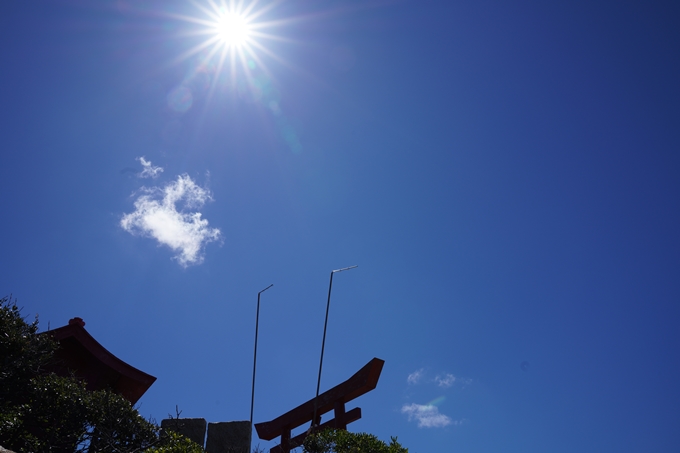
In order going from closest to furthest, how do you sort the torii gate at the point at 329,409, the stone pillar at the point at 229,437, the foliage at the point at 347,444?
the foliage at the point at 347,444 → the stone pillar at the point at 229,437 → the torii gate at the point at 329,409

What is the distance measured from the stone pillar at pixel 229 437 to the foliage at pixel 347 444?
1.77 metres

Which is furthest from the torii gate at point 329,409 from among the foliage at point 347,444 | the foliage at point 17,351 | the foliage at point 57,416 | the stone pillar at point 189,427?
the foliage at point 17,351

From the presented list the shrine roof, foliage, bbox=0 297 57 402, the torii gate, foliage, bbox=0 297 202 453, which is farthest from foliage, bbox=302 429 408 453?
the shrine roof

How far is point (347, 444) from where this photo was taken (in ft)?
31.9

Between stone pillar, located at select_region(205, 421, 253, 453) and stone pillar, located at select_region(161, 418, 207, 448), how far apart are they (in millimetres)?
222

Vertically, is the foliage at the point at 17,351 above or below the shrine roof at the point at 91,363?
below

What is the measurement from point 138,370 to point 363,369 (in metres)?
8.46

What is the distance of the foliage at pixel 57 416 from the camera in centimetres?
970

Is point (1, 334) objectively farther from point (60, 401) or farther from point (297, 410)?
point (297, 410)

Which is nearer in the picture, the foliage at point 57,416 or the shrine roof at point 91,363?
the foliage at point 57,416

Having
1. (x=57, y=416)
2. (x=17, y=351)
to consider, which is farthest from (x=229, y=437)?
(x=17, y=351)

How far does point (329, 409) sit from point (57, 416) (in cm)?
695

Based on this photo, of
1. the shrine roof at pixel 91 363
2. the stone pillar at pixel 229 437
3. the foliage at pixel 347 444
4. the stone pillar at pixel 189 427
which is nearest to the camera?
the foliage at pixel 347 444

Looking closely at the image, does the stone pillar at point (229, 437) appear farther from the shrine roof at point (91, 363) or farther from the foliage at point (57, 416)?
the shrine roof at point (91, 363)
